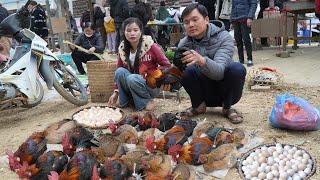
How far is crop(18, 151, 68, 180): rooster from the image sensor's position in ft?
8.04

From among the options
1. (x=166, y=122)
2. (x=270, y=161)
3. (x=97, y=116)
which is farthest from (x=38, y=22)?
(x=270, y=161)

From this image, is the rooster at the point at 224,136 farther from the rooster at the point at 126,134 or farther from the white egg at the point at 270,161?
the rooster at the point at 126,134

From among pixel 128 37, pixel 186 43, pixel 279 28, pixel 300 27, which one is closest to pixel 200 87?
pixel 186 43

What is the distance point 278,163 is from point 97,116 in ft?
6.86

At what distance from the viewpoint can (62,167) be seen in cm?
252

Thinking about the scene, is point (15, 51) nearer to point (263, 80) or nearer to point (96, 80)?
point (96, 80)

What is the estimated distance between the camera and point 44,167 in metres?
2.49

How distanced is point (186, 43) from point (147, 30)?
552 centimetres

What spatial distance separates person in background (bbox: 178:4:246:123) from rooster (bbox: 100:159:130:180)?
121cm

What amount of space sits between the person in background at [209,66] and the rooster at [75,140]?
41.4 inches

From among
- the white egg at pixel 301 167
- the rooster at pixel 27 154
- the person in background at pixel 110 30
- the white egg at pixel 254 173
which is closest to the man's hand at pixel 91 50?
the rooster at pixel 27 154

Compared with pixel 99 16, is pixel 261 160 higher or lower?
lower

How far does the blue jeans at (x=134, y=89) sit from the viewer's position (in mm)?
4301

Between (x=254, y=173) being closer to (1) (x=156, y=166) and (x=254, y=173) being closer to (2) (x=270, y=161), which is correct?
(2) (x=270, y=161)
